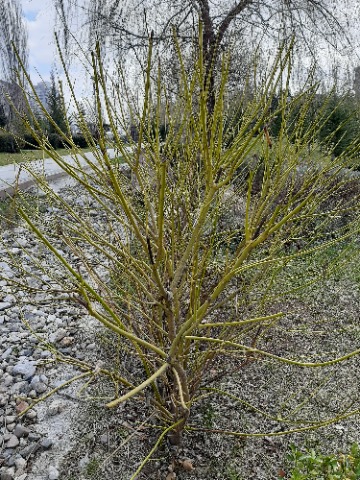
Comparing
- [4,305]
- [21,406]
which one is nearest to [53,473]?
[21,406]

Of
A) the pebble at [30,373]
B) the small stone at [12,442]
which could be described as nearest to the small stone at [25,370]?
the pebble at [30,373]

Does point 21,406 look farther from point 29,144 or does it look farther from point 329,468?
point 329,468

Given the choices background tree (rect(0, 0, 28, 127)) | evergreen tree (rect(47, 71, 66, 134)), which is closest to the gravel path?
evergreen tree (rect(47, 71, 66, 134))

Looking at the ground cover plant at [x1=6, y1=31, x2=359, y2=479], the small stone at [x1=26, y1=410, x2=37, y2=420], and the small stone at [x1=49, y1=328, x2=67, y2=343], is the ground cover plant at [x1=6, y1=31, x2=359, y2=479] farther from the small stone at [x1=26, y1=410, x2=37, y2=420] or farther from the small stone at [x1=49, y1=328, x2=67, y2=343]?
the small stone at [x1=49, y1=328, x2=67, y2=343]

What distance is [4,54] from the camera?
1158 cm

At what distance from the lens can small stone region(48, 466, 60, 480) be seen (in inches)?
75.8

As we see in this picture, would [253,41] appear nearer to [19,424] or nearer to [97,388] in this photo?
[97,388]

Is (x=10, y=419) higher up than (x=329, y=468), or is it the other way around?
(x=329, y=468)

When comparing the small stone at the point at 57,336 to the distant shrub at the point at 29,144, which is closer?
the distant shrub at the point at 29,144

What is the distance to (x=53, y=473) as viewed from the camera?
1941 mm

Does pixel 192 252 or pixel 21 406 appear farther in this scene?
pixel 21 406

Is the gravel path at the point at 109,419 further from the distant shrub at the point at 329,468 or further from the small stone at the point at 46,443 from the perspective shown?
the distant shrub at the point at 329,468

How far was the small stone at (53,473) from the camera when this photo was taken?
192cm

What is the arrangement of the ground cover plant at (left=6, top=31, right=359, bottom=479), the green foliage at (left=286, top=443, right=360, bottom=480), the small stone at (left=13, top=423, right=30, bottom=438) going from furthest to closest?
the small stone at (left=13, top=423, right=30, bottom=438) < the green foliage at (left=286, top=443, right=360, bottom=480) < the ground cover plant at (left=6, top=31, right=359, bottom=479)
